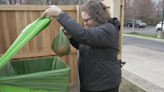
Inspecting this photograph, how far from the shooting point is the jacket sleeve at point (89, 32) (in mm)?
1104

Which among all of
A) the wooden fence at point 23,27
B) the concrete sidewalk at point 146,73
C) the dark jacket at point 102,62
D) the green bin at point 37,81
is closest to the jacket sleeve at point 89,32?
the dark jacket at point 102,62

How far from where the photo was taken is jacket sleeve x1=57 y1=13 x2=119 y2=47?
110 cm

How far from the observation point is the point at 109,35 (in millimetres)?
1254

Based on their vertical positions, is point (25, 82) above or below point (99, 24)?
below

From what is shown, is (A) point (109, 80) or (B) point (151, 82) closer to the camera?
(A) point (109, 80)

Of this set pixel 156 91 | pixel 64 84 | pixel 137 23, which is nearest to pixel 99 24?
pixel 64 84

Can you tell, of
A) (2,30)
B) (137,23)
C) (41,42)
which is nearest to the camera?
(2,30)

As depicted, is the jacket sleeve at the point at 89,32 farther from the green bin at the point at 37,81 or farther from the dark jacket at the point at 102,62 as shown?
the green bin at the point at 37,81

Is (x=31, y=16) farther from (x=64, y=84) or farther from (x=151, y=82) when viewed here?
(x=151, y=82)

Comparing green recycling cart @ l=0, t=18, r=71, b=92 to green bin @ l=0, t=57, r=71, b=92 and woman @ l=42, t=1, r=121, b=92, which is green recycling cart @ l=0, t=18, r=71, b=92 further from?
woman @ l=42, t=1, r=121, b=92

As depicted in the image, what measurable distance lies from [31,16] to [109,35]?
1951mm

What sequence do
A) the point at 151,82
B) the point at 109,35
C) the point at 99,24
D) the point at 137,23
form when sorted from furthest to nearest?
the point at 137,23
the point at 151,82
the point at 99,24
the point at 109,35

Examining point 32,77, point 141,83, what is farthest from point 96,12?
point 141,83

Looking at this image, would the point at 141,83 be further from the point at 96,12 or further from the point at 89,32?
the point at 89,32
